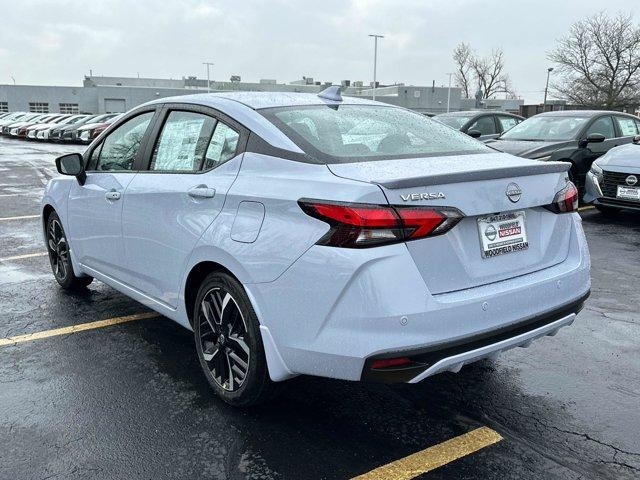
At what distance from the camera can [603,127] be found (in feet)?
33.8

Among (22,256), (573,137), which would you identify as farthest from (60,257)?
(573,137)

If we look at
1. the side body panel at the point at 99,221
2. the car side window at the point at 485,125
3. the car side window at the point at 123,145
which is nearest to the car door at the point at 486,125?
the car side window at the point at 485,125

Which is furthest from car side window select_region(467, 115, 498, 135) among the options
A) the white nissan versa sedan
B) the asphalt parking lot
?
the white nissan versa sedan

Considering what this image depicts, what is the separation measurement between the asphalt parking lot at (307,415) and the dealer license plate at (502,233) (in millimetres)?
930

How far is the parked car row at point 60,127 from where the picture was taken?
2967cm

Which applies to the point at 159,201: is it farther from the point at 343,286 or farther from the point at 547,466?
the point at 547,466

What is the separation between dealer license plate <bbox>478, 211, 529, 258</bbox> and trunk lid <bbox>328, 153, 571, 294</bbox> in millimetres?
23

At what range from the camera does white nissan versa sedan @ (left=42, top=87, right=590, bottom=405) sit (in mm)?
2486

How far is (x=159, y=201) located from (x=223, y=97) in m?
0.73

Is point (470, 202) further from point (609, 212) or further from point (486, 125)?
point (486, 125)

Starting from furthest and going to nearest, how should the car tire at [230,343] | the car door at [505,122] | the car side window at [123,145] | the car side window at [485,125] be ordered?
the car door at [505,122] → the car side window at [485,125] → the car side window at [123,145] → the car tire at [230,343]

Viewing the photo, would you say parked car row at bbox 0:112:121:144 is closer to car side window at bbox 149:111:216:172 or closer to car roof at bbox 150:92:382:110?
car side window at bbox 149:111:216:172

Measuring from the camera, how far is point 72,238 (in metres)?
4.79

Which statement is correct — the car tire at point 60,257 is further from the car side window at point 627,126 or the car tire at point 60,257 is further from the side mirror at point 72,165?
the car side window at point 627,126
